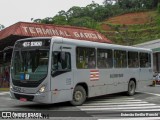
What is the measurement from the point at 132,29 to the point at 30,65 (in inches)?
3442

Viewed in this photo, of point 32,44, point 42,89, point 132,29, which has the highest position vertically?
point 132,29

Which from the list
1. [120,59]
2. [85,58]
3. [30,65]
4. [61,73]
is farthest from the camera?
[120,59]

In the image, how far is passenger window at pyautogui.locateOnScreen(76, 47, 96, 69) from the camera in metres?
15.0

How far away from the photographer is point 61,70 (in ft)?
45.5

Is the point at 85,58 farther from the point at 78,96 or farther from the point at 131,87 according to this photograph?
the point at 131,87

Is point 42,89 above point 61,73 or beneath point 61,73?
beneath

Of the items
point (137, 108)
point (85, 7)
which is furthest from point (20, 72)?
point (85, 7)

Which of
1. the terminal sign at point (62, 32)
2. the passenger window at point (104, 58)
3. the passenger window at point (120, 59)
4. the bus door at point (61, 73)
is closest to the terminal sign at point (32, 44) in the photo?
the bus door at point (61, 73)

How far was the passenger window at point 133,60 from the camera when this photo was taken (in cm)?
1901

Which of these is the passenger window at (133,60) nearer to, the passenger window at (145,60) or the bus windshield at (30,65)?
the passenger window at (145,60)

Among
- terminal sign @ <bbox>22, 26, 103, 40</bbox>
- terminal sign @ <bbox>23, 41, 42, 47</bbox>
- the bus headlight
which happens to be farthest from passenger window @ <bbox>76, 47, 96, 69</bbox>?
terminal sign @ <bbox>22, 26, 103, 40</bbox>

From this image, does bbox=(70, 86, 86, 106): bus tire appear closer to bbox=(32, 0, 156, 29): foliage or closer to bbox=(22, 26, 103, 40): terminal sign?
bbox=(22, 26, 103, 40): terminal sign

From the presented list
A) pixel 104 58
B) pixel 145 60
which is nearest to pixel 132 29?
pixel 145 60

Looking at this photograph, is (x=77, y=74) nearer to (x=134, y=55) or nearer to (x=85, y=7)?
(x=134, y=55)
